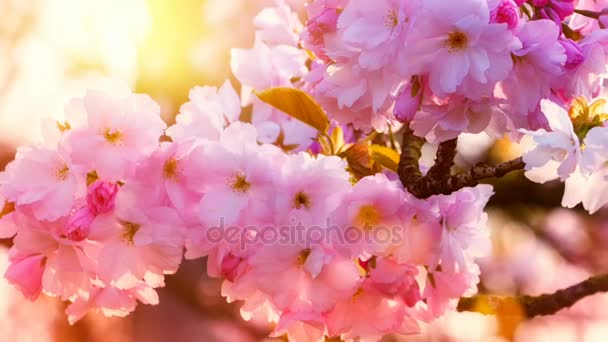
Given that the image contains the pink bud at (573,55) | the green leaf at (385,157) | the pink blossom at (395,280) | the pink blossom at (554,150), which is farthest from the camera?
the green leaf at (385,157)

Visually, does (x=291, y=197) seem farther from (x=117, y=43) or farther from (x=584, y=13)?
(x=117, y=43)

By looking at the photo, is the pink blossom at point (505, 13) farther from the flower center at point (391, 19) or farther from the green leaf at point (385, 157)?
the green leaf at point (385, 157)

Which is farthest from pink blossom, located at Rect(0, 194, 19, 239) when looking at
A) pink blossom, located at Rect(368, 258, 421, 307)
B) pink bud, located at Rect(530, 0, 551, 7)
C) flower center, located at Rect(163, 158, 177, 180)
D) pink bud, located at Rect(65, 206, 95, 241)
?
pink bud, located at Rect(530, 0, 551, 7)

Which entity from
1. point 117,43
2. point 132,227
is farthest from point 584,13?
point 117,43

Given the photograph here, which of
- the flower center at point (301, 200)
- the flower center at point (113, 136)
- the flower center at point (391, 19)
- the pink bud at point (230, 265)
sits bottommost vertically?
the pink bud at point (230, 265)

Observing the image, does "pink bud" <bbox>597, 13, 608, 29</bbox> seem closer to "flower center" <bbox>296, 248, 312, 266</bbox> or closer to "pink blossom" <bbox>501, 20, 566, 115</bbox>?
"pink blossom" <bbox>501, 20, 566, 115</bbox>

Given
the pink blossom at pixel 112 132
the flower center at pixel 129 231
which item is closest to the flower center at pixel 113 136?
the pink blossom at pixel 112 132

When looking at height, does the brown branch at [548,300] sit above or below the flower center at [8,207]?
below
